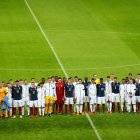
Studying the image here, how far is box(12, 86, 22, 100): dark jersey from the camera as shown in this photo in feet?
91.8

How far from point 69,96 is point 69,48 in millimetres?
10198

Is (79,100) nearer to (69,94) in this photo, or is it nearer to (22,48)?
(69,94)

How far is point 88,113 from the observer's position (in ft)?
93.2

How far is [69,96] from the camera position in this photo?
93.6 ft

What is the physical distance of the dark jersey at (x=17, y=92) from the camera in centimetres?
2798

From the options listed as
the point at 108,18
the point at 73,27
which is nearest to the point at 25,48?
the point at 73,27

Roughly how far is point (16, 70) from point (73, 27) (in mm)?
9560

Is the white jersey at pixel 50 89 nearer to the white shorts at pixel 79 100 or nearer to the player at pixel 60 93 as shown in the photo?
the player at pixel 60 93

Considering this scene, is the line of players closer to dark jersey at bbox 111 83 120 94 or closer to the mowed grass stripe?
dark jersey at bbox 111 83 120 94

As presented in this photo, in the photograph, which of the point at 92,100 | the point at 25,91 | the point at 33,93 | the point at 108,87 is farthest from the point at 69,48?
the point at 33,93

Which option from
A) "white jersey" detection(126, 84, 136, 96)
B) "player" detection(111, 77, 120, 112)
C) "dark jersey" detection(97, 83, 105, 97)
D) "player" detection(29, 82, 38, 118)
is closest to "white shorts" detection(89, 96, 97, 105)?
"dark jersey" detection(97, 83, 105, 97)

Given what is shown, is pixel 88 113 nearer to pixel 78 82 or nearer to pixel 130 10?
pixel 78 82

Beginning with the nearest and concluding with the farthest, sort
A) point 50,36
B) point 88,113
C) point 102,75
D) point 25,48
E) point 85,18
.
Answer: point 88,113
point 102,75
point 25,48
point 50,36
point 85,18

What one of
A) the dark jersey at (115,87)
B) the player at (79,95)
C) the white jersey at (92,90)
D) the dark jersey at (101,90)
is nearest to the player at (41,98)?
the player at (79,95)
